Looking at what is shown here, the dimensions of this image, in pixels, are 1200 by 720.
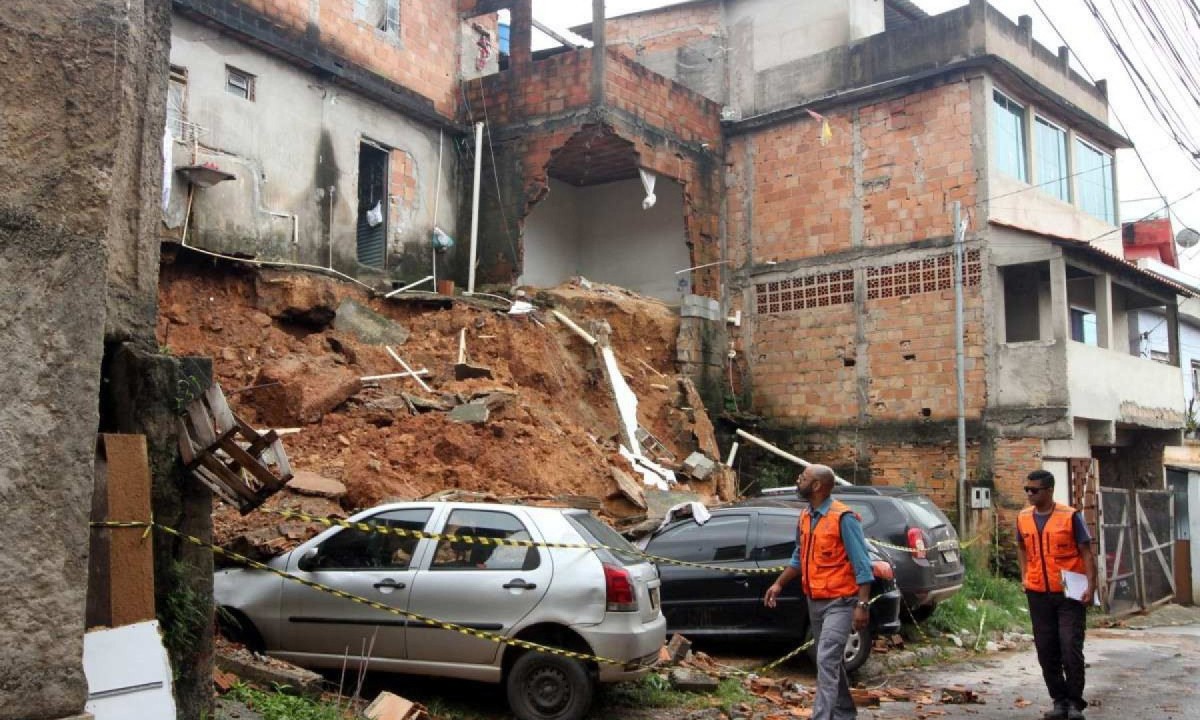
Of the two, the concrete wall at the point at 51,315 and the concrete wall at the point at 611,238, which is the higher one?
the concrete wall at the point at 611,238

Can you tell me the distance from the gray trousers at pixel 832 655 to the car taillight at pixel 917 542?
4213mm

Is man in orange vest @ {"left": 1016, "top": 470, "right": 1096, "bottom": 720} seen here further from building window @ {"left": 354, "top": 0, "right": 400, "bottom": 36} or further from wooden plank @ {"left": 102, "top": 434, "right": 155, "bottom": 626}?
building window @ {"left": 354, "top": 0, "right": 400, "bottom": 36}

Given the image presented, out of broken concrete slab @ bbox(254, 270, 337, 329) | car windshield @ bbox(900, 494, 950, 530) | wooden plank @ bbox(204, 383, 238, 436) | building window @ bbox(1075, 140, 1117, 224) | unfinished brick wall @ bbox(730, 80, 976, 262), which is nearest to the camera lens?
wooden plank @ bbox(204, 383, 238, 436)

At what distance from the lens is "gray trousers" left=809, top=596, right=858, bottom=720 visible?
672 cm

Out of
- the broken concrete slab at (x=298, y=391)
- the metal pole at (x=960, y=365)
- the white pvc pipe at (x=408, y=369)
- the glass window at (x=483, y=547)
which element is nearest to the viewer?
the glass window at (x=483, y=547)

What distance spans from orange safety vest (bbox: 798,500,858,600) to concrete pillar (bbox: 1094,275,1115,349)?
14.4 meters

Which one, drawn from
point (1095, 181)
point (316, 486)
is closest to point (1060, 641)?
point (316, 486)

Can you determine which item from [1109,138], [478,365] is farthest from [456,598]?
[1109,138]

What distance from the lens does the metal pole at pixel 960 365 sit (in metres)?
18.3

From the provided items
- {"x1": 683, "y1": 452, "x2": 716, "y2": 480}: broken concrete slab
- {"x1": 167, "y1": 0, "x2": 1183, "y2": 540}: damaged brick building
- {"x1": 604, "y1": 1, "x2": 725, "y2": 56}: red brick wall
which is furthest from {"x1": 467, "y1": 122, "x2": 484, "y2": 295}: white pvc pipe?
{"x1": 604, "y1": 1, "x2": 725, "y2": 56}: red brick wall

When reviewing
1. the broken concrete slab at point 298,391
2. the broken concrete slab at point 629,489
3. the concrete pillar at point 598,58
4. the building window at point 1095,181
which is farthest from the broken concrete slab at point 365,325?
the building window at point 1095,181

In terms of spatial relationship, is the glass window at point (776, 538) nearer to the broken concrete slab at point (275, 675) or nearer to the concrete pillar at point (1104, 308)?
the broken concrete slab at point (275, 675)

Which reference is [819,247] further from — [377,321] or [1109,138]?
[377,321]

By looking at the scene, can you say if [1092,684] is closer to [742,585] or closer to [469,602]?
[742,585]
